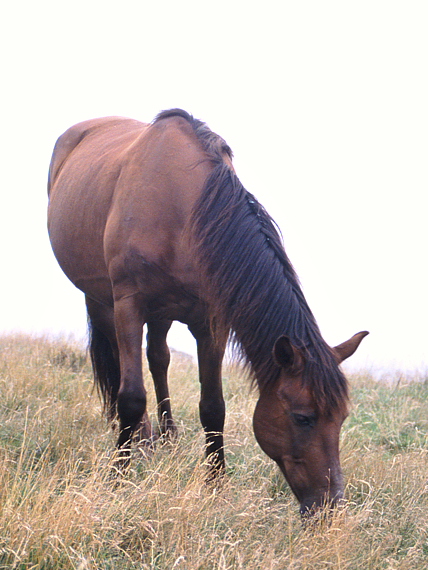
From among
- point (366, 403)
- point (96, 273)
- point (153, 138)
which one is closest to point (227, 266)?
point (153, 138)

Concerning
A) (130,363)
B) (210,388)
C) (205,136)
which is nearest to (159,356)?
(210,388)

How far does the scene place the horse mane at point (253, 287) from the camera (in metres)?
2.71

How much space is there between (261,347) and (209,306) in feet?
1.48

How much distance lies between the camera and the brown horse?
269 cm

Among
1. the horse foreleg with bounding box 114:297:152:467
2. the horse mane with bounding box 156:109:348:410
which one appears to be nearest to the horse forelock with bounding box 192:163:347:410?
the horse mane with bounding box 156:109:348:410

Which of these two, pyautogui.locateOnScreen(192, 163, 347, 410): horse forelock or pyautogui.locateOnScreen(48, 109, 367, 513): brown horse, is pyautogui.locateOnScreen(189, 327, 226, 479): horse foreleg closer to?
pyautogui.locateOnScreen(48, 109, 367, 513): brown horse

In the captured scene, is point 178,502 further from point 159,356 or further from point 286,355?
point 159,356

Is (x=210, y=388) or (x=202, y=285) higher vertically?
(x=202, y=285)

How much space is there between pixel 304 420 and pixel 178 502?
652 millimetres

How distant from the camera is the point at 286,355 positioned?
8.85 feet

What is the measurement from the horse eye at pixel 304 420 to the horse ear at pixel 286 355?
21 cm

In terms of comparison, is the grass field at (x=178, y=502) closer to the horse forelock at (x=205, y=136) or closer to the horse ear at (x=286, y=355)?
the horse ear at (x=286, y=355)

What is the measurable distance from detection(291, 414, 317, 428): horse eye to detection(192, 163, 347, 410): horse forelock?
9 centimetres

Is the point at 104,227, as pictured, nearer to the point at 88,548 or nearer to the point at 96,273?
the point at 96,273
